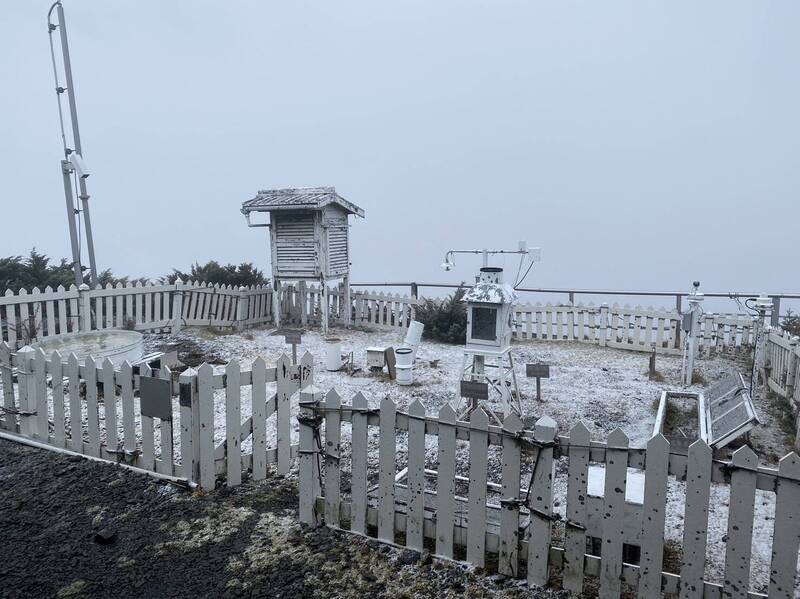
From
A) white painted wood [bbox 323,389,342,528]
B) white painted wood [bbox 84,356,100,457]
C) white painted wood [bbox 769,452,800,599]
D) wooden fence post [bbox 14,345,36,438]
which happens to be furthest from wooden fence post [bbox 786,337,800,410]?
wooden fence post [bbox 14,345,36,438]

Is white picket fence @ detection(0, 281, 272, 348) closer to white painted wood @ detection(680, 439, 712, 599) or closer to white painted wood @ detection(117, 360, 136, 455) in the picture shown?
white painted wood @ detection(117, 360, 136, 455)

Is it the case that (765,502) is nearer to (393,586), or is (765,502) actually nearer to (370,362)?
(393,586)

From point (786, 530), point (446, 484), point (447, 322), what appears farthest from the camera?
point (447, 322)

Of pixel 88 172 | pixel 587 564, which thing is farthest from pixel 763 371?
pixel 88 172

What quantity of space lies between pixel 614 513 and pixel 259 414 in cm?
292

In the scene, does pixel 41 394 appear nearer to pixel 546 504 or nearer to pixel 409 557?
pixel 409 557

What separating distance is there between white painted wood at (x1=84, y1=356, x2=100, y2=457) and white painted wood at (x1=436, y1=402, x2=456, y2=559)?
3334 mm

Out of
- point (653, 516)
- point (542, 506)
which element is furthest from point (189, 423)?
point (653, 516)

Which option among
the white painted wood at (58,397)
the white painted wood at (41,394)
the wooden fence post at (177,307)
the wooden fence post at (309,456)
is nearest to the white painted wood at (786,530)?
the wooden fence post at (309,456)

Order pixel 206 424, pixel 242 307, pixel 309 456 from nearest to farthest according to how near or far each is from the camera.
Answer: pixel 309 456
pixel 206 424
pixel 242 307

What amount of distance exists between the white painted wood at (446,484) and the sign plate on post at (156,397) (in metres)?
2.48

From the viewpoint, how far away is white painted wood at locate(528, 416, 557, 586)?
353 cm

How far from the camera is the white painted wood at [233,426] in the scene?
16.1ft

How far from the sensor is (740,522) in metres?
3.14
